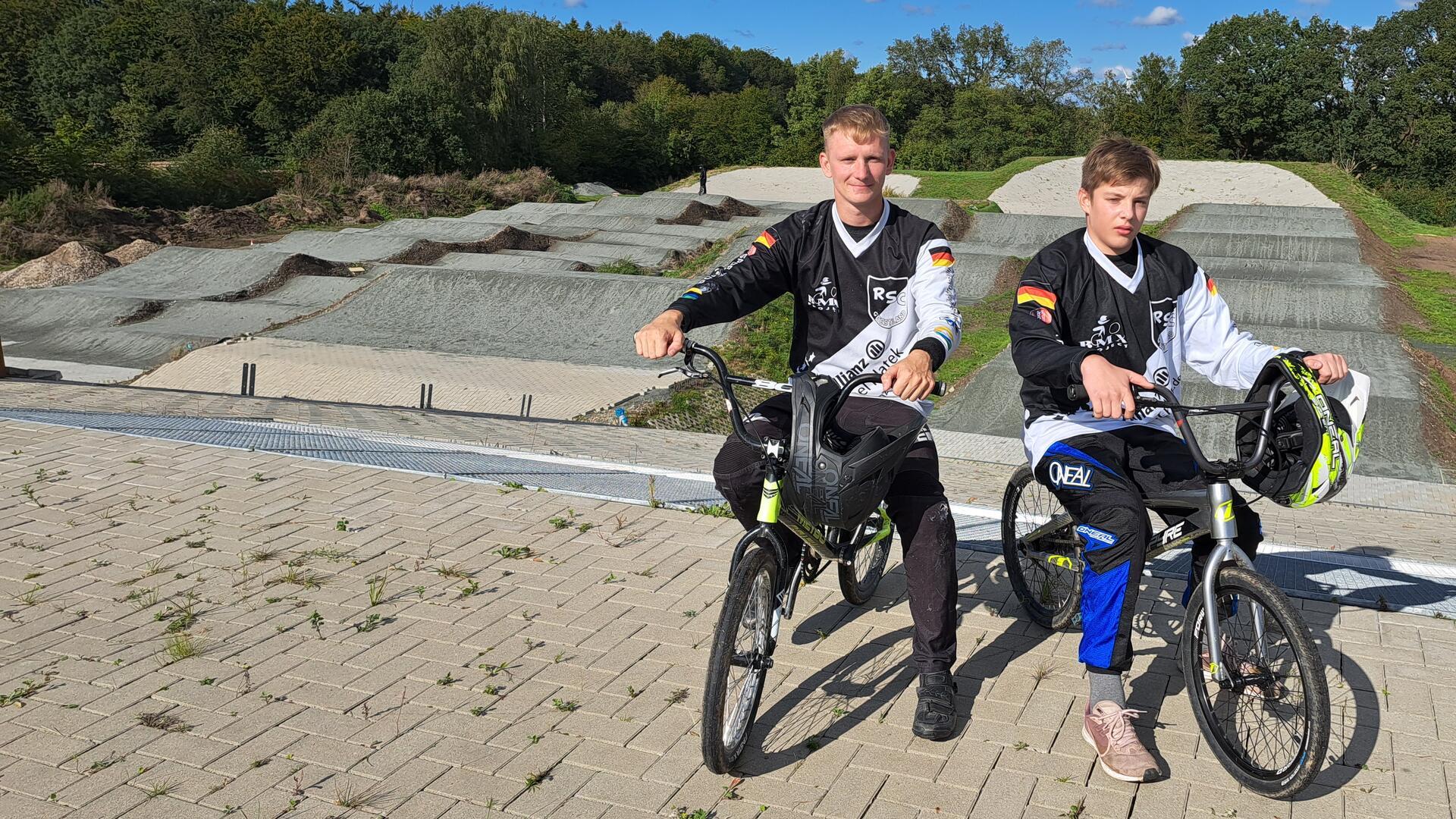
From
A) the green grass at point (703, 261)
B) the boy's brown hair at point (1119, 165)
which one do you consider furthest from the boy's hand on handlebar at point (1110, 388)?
the green grass at point (703, 261)

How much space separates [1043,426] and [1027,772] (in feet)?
3.42

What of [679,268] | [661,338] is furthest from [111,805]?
[679,268]

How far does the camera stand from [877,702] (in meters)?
3.62

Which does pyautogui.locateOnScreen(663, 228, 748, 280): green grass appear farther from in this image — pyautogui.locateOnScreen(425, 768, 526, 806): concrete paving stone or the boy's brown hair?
pyautogui.locateOnScreen(425, 768, 526, 806): concrete paving stone

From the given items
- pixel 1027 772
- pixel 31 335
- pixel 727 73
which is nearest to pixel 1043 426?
pixel 1027 772

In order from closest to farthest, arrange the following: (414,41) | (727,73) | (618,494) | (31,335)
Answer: (618,494) → (31,335) → (414,41) → (727,73)

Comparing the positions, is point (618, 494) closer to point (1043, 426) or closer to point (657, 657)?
point (657, 657)

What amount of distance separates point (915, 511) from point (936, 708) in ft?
2.00

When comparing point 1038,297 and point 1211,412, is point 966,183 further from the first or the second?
point 1211,412

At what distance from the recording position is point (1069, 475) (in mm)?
3221

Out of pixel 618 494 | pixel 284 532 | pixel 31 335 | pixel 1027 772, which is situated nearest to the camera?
pixel 1027 772

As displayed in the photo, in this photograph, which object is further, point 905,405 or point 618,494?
point 618,494

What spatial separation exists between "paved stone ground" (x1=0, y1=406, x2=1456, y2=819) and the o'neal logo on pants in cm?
81

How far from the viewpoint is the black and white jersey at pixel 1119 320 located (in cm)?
335
